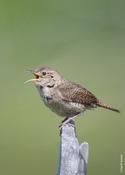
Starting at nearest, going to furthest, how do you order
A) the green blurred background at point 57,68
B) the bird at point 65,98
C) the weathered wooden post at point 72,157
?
1. the weathered wooden post at point 72,157
2. the bird at point 65,98
3. the green blurred background at point 57,68

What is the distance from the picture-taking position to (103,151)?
9.53 meters

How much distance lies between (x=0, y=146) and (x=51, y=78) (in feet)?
6.81

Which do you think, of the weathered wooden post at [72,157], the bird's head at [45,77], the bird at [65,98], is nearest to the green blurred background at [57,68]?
the bird at [65,98]

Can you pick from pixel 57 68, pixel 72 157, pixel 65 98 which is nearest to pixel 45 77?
pixel 65 98

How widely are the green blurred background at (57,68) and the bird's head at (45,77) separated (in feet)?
3.25

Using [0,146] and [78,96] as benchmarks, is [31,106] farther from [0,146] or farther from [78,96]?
[78,96]

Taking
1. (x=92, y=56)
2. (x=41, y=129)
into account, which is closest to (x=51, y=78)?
(x=41, y=129)

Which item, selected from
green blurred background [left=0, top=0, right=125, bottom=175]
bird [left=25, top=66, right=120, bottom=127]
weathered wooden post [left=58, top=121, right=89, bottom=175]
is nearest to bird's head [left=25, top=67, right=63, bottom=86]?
bird [left=25, top=66, right=120, bottom=127]

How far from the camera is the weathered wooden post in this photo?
498 cm

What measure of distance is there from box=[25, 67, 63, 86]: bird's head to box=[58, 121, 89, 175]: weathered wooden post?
283 centimetres

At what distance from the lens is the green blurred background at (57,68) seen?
31.7 feet

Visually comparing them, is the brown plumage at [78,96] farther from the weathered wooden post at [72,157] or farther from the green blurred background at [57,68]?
the weathered wooden post at [72,157]

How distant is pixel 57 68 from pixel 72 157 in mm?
7036

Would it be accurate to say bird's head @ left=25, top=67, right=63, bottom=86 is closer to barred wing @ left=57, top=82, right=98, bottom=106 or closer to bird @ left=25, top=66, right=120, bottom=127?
bird @ left=25, top=66, right=120, bottom=127
